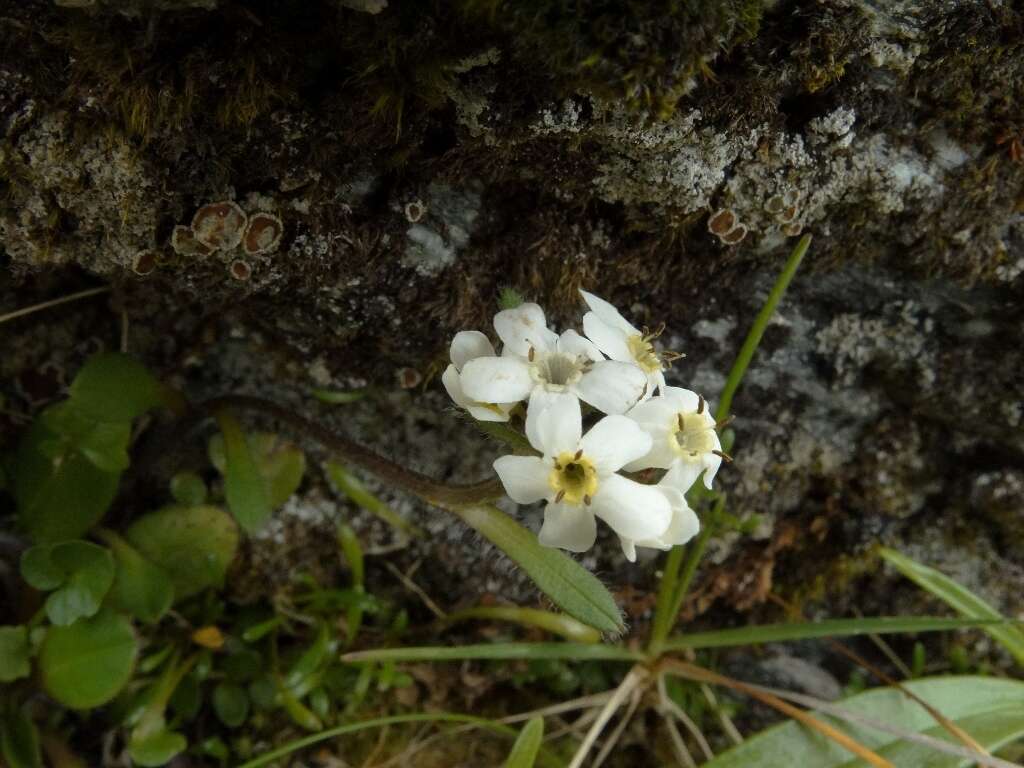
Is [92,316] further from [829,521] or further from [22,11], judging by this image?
[829,521]

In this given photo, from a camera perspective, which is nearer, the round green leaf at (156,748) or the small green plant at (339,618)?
the small green plant at (339,618)

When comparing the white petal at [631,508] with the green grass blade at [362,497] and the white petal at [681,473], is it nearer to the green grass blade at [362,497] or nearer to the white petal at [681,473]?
the white petal at [681,473]

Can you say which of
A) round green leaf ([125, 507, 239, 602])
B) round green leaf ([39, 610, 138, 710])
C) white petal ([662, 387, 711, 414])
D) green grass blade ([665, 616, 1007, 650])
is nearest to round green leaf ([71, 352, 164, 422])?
round green leaf ([125, 507, 239, 602])

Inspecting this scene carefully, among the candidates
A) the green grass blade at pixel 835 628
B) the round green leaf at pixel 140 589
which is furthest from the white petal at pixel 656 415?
the round green leaf at pixel 140 589

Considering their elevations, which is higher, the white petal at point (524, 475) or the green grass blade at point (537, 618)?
the white petal at point (524, 475)

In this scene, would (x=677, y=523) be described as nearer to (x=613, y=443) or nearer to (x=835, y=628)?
(x=613, y=443)

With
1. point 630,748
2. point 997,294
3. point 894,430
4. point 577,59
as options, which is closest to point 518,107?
point 577,59
